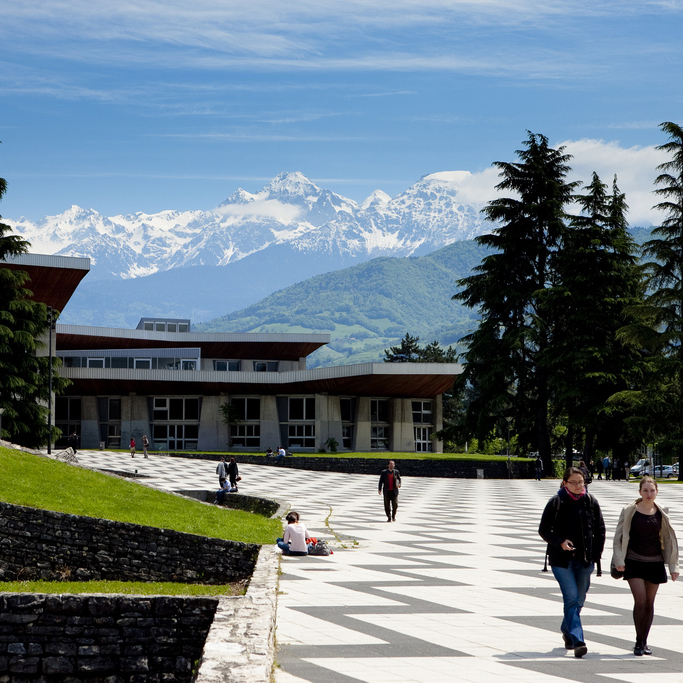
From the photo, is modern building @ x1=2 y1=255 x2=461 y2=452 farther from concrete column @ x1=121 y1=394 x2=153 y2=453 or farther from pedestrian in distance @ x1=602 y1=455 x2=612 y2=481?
pedestrian in distance @ x1=602 y1=455 x2=612 y2=481

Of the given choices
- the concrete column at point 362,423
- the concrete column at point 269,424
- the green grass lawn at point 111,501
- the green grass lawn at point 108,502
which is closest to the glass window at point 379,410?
the concrete column at point 362,423

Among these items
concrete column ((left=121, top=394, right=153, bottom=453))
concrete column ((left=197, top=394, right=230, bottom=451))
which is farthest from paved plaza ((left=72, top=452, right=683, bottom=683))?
concrete column ((left=121, top=394, right=153, bottom=453))

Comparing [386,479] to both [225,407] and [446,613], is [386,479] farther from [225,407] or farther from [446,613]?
[225,407]

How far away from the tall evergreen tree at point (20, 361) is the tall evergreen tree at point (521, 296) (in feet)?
74.0

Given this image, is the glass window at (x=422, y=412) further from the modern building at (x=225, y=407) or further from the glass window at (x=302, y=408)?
the glass window at (x=302, y=408)

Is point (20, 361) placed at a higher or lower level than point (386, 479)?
higher

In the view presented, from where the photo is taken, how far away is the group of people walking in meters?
8.40

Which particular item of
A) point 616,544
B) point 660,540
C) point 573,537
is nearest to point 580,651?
point 573,537

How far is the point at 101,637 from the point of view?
10.2m

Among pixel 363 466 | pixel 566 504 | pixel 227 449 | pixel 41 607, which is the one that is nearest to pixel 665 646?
pixel 566 504

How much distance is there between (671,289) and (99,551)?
33.8m

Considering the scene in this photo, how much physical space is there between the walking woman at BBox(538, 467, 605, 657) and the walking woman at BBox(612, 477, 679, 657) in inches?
9.0

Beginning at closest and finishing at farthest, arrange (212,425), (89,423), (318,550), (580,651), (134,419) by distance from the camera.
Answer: (580,651) → (318,550) → (134,419) → (89,423) → (212,425)

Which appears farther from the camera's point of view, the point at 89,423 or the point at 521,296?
the point at 89,423
